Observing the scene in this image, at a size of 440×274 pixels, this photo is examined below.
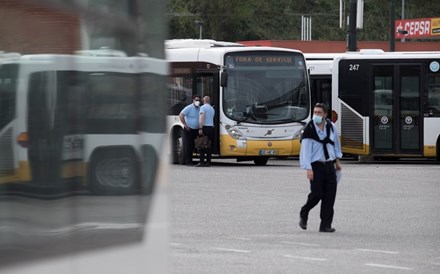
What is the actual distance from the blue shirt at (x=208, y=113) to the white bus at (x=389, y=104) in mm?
4328

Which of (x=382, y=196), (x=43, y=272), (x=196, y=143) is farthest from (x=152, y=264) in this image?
(x=196, y=143)

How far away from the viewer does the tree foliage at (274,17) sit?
246 ft

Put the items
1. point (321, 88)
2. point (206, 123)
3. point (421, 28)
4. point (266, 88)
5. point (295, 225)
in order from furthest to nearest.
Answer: point (421, 28), point (321, 88), point (266, 88), point (206, 123), point (295, 225)

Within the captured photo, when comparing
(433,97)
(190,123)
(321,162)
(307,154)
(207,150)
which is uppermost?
(433,97)

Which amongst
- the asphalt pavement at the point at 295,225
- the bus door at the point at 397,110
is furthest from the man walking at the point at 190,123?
the bus door at the point at 397,110

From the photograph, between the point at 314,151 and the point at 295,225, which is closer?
the point at 314,151

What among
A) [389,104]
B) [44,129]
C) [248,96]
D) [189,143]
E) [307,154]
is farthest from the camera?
[389,104]

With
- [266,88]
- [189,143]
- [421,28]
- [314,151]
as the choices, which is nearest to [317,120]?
[314,151]

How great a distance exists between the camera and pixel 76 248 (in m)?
4.17

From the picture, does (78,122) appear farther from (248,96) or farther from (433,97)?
(433,97)

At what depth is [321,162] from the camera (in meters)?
16.0

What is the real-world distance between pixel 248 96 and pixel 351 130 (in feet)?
10.3

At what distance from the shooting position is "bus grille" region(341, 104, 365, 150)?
107 feet

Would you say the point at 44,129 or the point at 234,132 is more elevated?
the point at 44,129
